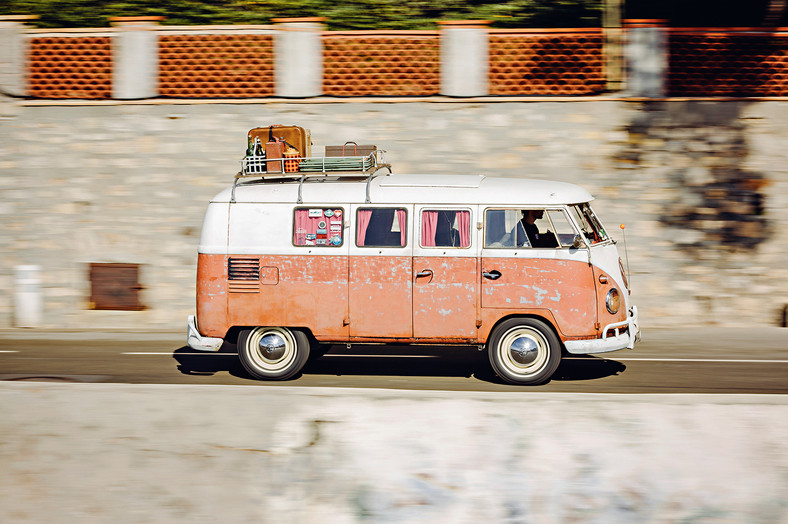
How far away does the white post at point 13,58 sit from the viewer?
14.2 metres

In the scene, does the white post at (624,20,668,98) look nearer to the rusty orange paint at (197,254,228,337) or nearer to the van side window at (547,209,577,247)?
the van side window at (547,209,577,247)

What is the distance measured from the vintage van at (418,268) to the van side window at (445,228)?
11 millimetres

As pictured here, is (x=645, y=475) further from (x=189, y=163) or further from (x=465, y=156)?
(x=189, y=163)

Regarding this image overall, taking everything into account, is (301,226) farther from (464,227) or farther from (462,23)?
(462,23)

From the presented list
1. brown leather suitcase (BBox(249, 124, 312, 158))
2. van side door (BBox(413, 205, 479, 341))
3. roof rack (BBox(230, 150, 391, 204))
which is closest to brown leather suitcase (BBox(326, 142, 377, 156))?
roof rack (BBox(230, 150, 391, 204))

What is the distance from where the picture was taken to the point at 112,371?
10.8 metres

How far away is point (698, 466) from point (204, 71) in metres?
10.3

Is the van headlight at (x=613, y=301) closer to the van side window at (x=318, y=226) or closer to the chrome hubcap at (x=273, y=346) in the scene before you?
the van side window at (x=318, y=226)

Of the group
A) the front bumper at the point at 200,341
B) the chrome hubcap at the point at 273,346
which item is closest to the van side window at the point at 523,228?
the chrome hubcap at the point at 273,346

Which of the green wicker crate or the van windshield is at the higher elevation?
the green wicker crate

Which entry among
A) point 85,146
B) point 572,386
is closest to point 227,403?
point 572,386

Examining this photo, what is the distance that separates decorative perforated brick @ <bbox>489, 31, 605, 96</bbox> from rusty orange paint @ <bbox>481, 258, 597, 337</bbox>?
17.1ft

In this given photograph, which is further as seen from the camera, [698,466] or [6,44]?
[6,44]

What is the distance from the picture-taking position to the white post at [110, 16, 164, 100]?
46.4 feet
